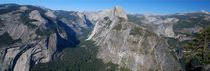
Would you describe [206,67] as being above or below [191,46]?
below

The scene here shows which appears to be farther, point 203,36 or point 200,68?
point 200,68

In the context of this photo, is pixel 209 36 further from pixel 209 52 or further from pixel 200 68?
pixel 200 68

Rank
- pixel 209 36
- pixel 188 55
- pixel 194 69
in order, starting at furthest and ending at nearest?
1. pixel 194 69
2. pixel 188 55
3. pixel 209 36

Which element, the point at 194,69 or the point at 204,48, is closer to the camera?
the point at 204,48

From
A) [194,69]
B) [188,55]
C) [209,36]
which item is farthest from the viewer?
[194,69]

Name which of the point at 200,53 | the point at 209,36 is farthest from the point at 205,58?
the point at 209,36

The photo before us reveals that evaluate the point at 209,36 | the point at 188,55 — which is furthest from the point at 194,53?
the point at 209,36

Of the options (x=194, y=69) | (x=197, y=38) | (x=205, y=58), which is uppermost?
(x=197, y=38)

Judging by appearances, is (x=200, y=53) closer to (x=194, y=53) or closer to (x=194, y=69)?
(x=194, y=53)

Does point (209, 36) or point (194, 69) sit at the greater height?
point (209, 36)
